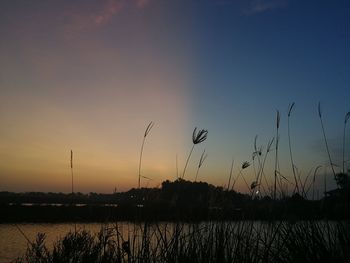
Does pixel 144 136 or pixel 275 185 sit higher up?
pixel 144 136

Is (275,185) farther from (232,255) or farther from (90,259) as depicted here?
(90,259)

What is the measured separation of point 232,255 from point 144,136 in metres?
1.42

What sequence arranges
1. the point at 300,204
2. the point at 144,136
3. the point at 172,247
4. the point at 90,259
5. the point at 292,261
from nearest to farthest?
1. the point at 292,261
2. the point at 172,247
3. the point at 144,136
4. the point at 90,259
5. the point at 300,204

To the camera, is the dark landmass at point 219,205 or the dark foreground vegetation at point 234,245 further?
the dark landmass at point 219,205

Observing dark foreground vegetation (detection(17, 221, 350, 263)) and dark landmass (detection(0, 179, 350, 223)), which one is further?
dark landmass (detection(0, 179, 350, 223))

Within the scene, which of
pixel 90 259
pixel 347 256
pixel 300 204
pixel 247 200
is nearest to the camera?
pixel 347 256

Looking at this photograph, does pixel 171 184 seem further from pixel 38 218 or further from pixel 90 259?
pixel 38 218

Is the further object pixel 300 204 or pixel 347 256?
pixel 300 204

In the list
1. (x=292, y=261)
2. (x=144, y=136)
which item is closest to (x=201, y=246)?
(x=292, y=261)

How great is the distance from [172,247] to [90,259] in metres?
1.66

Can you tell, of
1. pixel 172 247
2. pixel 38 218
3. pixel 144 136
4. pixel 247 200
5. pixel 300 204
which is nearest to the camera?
pixel 172 247

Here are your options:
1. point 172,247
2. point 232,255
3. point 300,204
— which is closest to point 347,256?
point 232,255

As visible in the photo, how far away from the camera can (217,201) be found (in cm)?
540

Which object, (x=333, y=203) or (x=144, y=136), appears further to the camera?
(x=333, y=203)
